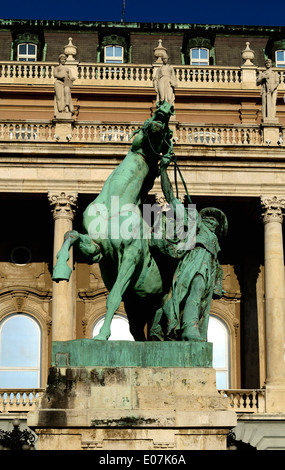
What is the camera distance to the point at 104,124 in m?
31.9

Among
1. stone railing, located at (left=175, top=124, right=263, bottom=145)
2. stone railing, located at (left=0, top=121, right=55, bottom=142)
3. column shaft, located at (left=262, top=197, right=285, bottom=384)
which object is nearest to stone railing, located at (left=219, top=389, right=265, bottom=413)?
column shaft, located at (left=262, top=197, right=285, bottom=384)

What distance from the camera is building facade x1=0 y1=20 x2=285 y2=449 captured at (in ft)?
102

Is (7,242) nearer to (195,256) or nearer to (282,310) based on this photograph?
(282,310)

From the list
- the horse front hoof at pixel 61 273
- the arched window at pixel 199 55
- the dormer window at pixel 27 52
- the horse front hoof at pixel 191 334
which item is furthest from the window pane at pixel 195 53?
the horse front hoof at pixel 61 273

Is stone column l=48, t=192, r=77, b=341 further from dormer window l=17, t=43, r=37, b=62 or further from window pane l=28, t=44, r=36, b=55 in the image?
window pane l=28, t=44, r=36, b=55

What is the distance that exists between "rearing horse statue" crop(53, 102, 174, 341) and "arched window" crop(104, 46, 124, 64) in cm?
3231

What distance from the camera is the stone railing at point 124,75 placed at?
3912cm

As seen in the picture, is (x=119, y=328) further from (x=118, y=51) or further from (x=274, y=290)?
(x=118, y=51)

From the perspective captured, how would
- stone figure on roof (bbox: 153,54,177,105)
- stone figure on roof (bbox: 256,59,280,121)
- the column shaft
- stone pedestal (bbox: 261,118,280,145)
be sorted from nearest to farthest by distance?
the column shaft < stone figure on roof (bbox: 153,54,177,105) < stone pedestal (bbox: 261,118,280,145) < stone figure on roof (bbox: 256,59,280,121)

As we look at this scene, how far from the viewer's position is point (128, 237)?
10297mm

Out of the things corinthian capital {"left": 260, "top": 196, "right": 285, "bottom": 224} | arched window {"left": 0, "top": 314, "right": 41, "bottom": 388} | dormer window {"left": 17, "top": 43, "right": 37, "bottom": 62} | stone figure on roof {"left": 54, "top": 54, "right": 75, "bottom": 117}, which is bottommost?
arched window {"left": 0, "top": 314, "right": 41, "bottom": 388}

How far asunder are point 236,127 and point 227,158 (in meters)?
1.28

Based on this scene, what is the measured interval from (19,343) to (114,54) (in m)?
15.1
